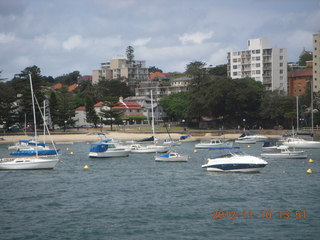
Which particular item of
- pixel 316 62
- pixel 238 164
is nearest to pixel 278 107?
pixel 316 62

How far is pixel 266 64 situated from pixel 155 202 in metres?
153

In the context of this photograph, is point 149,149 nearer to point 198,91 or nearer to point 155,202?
point 155,202

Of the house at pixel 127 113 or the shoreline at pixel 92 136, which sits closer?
the shoreline at pixel 92 136

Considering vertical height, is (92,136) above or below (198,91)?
below

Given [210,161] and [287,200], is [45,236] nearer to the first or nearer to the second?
[287,200]

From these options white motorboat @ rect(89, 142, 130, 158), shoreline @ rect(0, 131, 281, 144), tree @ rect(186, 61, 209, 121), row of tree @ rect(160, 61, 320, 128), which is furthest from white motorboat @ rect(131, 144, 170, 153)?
tree @ rect(186, 61, 209, 121)

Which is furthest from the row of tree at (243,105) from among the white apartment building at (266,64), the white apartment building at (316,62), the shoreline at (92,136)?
the white apartment building at (266,64)

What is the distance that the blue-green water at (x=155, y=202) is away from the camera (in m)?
32.9

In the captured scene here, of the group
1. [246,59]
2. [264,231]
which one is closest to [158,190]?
[264,231]

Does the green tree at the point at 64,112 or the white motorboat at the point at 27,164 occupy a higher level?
the green tree at the point at 64,112

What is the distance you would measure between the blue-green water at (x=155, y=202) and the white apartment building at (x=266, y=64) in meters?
123

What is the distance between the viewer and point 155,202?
42062 millimetres

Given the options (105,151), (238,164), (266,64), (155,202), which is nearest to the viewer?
(155,202)

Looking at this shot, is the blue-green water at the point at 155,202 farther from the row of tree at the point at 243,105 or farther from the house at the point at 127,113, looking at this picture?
the house at the point at 127,113
